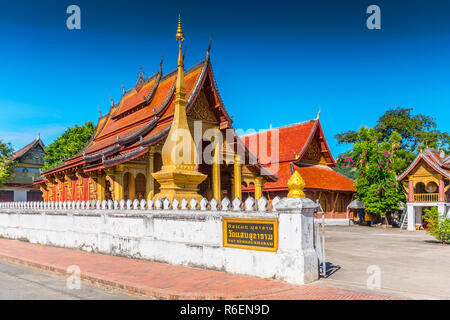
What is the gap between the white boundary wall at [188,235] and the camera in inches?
280

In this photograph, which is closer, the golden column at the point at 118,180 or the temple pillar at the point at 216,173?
the golden column at the point at 118,180

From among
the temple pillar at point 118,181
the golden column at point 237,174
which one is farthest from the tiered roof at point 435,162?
the temple pillar at point 118,181

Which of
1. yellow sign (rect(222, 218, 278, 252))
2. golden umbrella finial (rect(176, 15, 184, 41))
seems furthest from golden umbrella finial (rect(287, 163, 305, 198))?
golden umbrella finial (rect(176, 15, 184, 41))

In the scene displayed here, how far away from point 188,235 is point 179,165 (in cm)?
214

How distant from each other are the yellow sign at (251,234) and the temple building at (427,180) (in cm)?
2222

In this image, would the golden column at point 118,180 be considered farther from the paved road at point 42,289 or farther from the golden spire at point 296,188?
→ the golden spire at point 296,188

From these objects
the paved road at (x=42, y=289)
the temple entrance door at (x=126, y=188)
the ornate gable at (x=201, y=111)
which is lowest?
the paved road at (x=42, y=289)

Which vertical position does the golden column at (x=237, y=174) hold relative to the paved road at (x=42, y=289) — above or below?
above

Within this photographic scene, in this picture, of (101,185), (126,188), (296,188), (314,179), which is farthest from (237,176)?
(296,188)

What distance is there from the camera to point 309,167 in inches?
1270

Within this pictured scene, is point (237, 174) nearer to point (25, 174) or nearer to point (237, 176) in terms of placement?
point (237, 176)

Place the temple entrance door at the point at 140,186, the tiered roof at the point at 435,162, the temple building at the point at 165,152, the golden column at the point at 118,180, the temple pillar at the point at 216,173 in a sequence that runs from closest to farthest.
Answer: the temple building at the point at 165,152, the golden column at the point at 118,180, the temple pillar at the point at 216,173, the temple entrance door at the point at 140,186, the tiered roof at the point at 435,162
